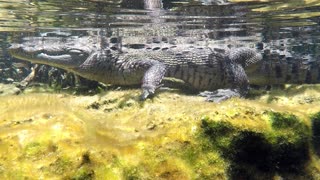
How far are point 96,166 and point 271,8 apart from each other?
869 centimetres

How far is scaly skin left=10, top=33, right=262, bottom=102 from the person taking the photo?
26.9 feet

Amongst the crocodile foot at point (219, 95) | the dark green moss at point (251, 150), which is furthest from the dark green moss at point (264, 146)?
the crocodile foot at point (219, 95)

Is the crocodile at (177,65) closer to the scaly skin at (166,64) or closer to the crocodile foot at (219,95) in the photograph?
the scaly skin at (166,64)

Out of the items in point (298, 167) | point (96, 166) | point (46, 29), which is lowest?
point (298, 167)

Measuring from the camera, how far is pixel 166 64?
27.6 ft

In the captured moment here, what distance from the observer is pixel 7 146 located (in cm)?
387

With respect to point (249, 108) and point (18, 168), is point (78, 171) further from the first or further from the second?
point (249, 108)

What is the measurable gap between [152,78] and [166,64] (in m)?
1.11

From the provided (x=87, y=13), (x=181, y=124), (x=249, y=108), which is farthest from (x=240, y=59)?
(x=87, y=13)

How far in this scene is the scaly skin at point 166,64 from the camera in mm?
8203

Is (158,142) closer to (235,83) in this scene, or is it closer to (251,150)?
(251,150)

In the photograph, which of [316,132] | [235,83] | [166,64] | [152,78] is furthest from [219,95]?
[316,132]

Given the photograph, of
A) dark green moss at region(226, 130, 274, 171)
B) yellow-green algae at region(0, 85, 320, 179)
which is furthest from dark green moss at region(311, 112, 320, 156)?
dark green moss at region(226, 130, 274, 171)

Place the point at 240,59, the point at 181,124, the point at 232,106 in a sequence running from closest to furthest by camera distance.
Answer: the point at 181,124 → the point at 232,106 → the point at 240,59
